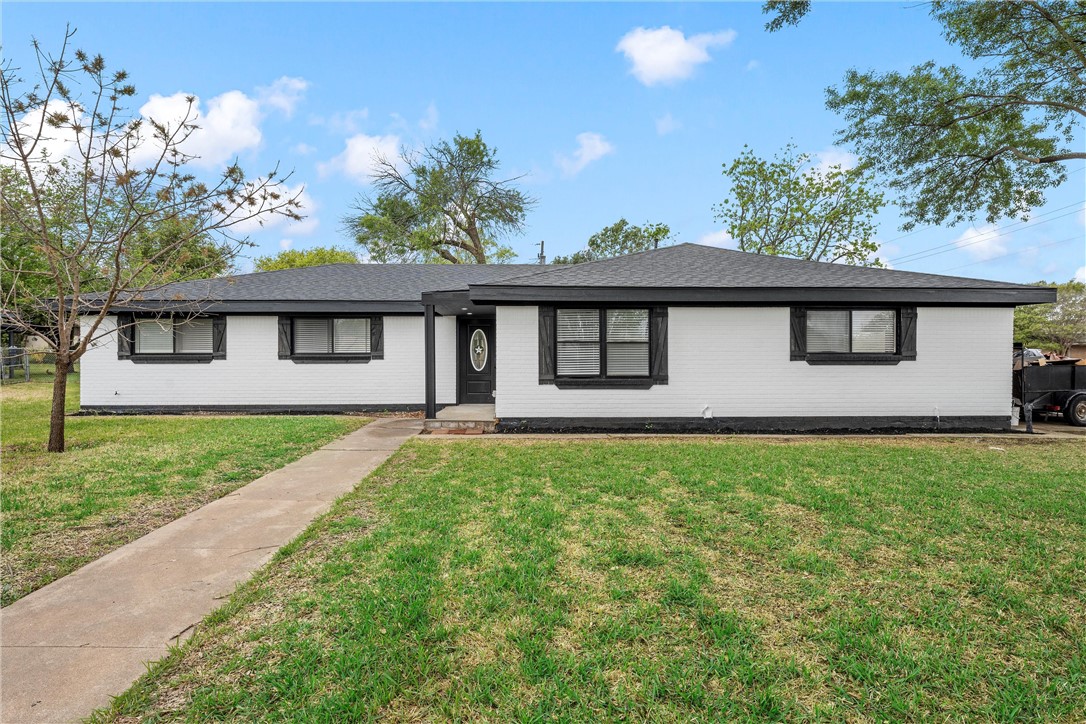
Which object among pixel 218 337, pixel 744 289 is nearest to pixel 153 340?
pixel 218 337

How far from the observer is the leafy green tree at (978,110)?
833 centimetres

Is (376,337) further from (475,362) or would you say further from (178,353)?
(178,353)

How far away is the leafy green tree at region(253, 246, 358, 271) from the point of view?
112ft

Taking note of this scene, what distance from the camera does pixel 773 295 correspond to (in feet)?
28.8

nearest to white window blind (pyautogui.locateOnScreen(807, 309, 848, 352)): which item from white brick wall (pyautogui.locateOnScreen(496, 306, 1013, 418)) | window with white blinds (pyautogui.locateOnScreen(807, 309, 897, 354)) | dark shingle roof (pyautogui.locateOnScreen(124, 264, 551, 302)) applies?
window with white blinds (pyautogui.locateOnScreen(807, 309, 897, 354))

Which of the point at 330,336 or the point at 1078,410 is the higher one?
the point at 330,336

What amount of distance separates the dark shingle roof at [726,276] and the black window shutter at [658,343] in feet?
1.93

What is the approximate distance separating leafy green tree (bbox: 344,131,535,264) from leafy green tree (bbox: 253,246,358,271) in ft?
19.8

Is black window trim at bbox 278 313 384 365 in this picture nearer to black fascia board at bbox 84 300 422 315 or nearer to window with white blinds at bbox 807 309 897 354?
black fascia board at bbox 84 300 422 315

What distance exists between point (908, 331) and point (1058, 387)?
418cm

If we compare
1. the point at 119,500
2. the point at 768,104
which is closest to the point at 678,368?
the point at 119,500

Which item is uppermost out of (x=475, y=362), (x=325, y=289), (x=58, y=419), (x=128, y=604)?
(x=325, y=289)

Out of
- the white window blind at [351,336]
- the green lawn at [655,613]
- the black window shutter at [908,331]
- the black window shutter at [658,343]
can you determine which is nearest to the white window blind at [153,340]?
the white window blind at [351,336]

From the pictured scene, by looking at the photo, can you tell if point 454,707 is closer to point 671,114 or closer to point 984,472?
point 984,472
